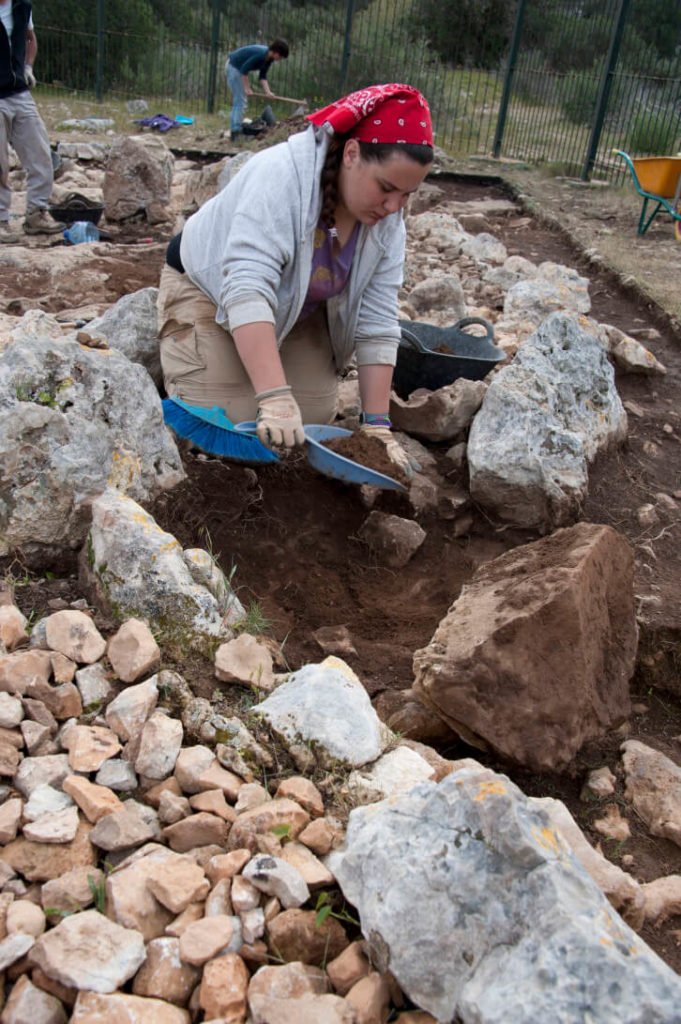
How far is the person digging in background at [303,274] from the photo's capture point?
8.55 ft

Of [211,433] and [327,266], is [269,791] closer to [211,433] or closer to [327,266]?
[211,433]

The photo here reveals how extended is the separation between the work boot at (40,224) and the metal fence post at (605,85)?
7.47 meters

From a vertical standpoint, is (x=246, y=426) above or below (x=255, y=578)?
above

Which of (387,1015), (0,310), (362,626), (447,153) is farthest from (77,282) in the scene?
(447,153)

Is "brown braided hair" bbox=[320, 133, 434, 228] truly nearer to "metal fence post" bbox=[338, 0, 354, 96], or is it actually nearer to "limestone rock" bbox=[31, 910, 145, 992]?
"limestone rock" bbox=[31, 910, 145, 992]

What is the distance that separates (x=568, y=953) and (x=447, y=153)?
12.8 meters

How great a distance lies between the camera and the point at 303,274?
2.81m

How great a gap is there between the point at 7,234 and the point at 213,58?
8.30 metres

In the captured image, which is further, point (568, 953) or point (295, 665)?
point (295, 665)

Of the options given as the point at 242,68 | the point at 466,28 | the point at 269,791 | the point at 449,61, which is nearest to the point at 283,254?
the point at 269,791

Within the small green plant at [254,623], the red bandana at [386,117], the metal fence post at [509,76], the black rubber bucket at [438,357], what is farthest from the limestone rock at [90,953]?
the metal fence post at [509,76]

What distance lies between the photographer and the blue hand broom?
2.84 m

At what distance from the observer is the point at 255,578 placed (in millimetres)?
2615

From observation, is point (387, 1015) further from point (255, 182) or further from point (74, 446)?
point (255, 182)
